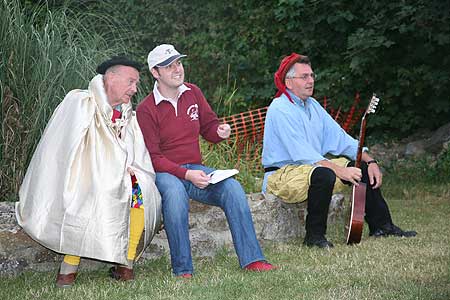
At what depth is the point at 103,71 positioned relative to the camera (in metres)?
5.10

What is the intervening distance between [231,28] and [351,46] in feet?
6.73

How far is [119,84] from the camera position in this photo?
504 centimetres

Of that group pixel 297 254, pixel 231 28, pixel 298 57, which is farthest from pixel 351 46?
pixel 297 254

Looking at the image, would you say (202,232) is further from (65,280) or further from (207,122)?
(65,280)

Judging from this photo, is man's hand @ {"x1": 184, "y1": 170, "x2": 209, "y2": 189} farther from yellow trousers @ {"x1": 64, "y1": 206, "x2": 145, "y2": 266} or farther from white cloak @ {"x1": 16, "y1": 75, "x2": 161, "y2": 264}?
yellow trousers @ {"x1": 64, "y1": 206, "x2": 145, "y2": 266}

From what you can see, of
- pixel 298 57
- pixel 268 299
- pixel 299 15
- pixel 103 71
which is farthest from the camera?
pixel 299 15

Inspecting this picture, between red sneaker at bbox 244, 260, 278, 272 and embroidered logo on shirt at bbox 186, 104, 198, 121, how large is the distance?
1024 millimetres

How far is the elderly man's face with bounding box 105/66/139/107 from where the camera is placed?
5.04 m

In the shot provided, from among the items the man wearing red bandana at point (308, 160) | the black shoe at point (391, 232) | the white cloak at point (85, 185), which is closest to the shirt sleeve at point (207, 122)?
the man wearing red bandana at point (308, 160)

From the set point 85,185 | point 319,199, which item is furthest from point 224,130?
point 85,185

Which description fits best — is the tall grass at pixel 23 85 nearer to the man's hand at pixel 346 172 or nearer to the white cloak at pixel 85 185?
the white cloak at pixel 85 185

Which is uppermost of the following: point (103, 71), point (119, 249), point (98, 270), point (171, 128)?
point (103, 71)

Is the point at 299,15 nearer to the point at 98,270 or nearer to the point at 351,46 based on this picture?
the point at 351,46

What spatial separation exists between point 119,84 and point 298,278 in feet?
4.94
